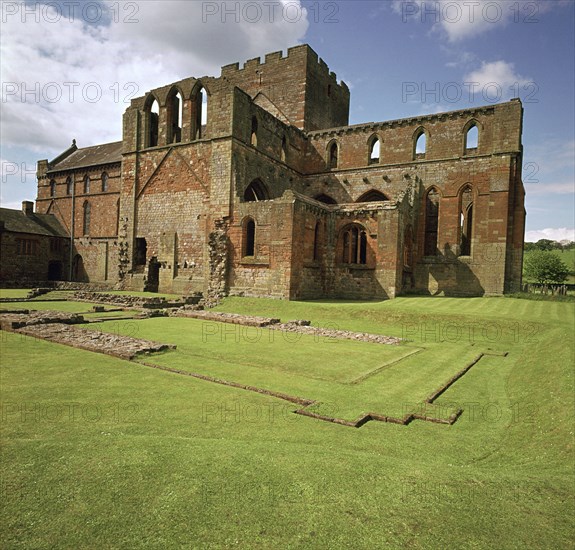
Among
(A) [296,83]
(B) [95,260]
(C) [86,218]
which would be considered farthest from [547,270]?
(C) [86,218]

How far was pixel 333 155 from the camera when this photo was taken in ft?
102

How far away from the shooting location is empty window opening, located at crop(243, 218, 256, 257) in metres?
23.0

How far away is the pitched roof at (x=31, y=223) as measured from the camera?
1359 inches

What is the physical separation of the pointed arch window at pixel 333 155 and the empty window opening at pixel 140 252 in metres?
14.6

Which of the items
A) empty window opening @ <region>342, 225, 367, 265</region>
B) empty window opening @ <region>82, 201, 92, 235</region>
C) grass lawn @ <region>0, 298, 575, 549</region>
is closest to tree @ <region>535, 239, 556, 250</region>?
empty window opening @ <region>342, 225, 367, 265</region>

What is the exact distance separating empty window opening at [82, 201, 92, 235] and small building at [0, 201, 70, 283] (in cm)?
185

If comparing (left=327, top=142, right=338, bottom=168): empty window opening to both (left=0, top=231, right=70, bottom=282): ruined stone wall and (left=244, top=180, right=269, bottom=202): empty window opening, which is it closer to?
(left=244, top=180, right=269, bottom=202): empty window opening

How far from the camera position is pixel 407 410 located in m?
6.26

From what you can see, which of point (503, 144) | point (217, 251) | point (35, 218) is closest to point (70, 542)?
point (217, 251)

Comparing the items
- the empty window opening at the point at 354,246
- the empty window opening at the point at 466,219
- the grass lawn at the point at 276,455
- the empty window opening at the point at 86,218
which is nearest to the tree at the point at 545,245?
the empty window opening at the point at 466,219

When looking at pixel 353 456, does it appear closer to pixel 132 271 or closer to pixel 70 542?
pixel 70 542

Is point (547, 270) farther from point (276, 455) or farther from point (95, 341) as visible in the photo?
point (276, 455)

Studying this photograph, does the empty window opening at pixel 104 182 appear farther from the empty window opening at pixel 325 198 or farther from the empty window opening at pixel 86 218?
the empty window opening at pixel 325 198

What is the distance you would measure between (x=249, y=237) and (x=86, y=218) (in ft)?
74.3
